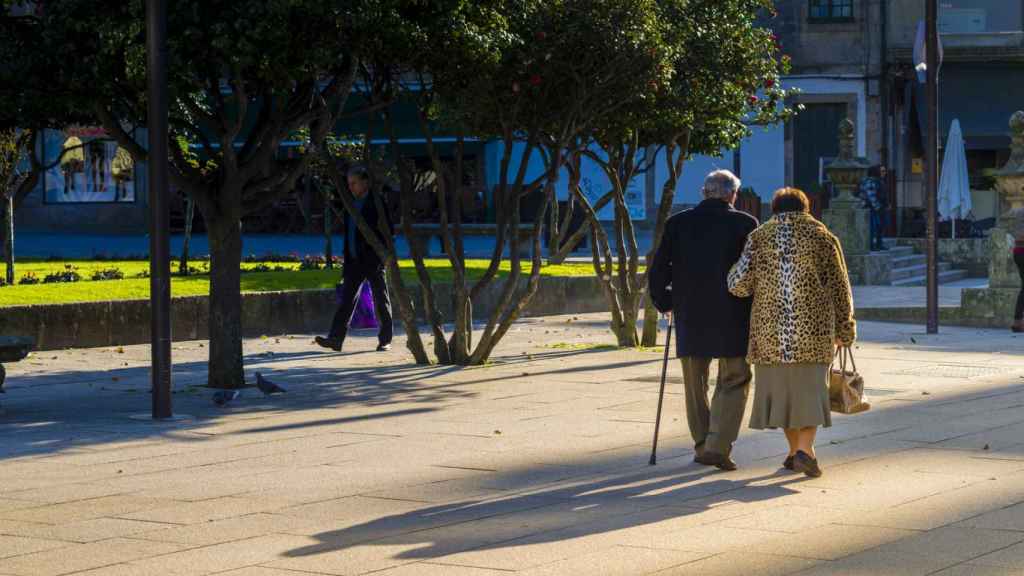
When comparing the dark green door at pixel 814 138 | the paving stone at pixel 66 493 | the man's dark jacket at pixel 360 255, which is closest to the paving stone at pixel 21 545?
the paving stone at pixel 66 493

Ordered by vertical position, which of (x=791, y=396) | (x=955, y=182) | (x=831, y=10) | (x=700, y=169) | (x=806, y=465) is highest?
(x=831, y=10)

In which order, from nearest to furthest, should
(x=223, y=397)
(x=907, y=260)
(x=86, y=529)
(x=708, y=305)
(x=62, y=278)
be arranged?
1. (x=86, y=529)
2. (x=708, y=305)
3. (x=223, y=397)
4. (x=62, y=278)
5. (x=907, y=260)

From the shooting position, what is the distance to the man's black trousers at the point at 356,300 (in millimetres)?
16844

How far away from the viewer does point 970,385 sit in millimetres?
14016

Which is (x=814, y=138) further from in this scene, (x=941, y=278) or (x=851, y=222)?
(x=851, y=222)

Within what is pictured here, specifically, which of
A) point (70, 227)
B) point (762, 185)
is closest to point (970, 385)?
point (762, 185)

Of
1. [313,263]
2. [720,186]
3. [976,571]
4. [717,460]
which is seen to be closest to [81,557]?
[976,571]

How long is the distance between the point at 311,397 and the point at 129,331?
4828 millimetres

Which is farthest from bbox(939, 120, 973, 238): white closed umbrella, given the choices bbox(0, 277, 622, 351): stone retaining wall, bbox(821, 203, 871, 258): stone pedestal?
bbox(0, 277, 622, 351): stone retaining wall

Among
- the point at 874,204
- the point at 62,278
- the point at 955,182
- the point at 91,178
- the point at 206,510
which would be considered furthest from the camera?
the point at 91,178

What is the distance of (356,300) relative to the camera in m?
17.0

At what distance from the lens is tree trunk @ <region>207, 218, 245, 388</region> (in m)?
13.3

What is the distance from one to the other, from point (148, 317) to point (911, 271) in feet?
60.6

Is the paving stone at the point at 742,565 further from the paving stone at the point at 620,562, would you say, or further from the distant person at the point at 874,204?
the distant person at the point at 874,204
